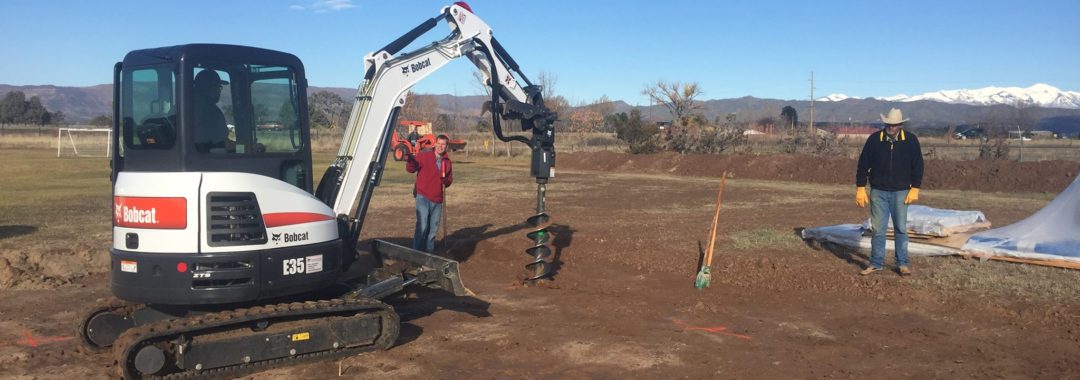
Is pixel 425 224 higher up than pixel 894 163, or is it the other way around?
pixel 894 163

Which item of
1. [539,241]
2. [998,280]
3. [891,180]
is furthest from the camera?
[539,241]

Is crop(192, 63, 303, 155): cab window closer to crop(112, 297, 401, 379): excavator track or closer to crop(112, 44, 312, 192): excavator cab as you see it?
crop(112, 44, 312, 192): excavator cab

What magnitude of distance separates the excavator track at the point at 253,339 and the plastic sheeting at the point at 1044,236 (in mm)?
7967

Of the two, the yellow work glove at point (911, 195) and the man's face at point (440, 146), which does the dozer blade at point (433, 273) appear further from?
the yellow work glove at point (911, 195)

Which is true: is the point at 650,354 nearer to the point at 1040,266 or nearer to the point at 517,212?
the point at 1040,266

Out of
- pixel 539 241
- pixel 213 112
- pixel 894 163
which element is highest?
pixel 213 112

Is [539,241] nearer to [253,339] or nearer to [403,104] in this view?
[403,104]

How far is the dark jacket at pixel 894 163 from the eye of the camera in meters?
10.0

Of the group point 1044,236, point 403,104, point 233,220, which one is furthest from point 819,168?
point 233,220

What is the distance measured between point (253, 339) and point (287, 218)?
0.98 m

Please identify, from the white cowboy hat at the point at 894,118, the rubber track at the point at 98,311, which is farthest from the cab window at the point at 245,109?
the white cowboy hat at the point at 894,118

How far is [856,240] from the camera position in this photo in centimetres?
1189

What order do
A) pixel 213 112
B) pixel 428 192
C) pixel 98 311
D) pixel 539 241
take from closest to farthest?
pixel 213 112 < pixel 98 311 < pixel 539 241 < pixel 428 192

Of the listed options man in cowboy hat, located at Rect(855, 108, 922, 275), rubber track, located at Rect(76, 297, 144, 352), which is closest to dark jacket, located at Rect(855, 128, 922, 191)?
man in cowboy hat, located at Rect(855, 108, 922, 275)
